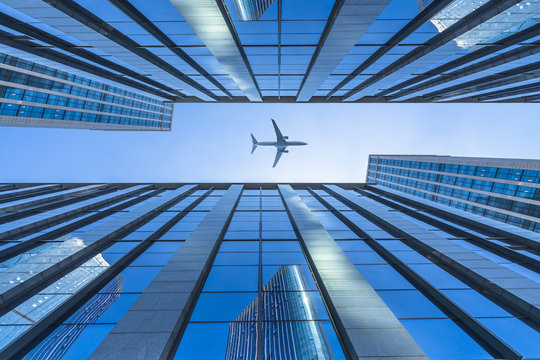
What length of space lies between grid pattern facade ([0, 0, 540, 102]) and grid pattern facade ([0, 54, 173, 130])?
49591 millimetres

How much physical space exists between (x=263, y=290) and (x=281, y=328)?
2038 mm

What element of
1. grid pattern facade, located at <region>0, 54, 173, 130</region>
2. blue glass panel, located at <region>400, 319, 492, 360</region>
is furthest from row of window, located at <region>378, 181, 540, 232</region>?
grid pattern facade, located at <region>0, 54, 173, 130</region>

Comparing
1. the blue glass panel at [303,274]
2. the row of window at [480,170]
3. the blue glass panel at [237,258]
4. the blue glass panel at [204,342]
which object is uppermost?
the row of window at [480,170]

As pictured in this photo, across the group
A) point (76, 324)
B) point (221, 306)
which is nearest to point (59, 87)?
point (76, 324)

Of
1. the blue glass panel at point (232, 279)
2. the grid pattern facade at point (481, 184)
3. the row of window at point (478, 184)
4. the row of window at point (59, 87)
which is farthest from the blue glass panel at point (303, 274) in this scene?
the row of window at point (59, 87)

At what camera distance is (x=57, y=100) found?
200 ft

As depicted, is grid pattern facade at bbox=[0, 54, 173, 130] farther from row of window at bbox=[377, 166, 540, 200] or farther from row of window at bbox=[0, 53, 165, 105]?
row of window at bbox=[377, 166, 540, 200]

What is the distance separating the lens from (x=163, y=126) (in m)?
110

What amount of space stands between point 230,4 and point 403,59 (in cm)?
1268

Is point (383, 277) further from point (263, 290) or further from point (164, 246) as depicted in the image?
point (164, 246)

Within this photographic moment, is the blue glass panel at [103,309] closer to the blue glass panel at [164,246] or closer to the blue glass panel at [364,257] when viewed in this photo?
the blue glass panel at [164,246]

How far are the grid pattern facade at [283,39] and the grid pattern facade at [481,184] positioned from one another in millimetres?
41926

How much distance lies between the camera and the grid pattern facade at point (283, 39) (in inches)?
478

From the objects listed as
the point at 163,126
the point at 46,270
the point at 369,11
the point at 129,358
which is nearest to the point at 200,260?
the point at 129,358
